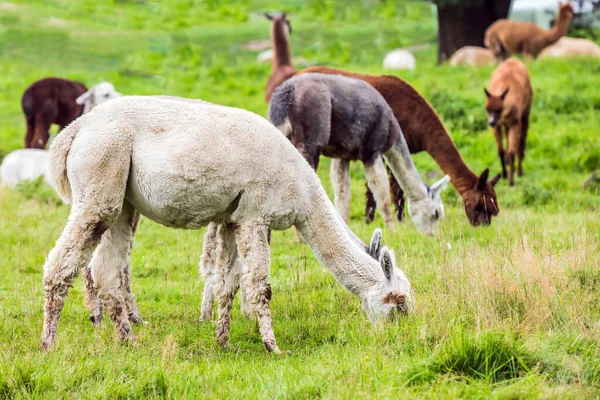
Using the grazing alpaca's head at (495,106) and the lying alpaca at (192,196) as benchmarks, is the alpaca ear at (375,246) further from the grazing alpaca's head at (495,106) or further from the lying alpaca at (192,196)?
the grazing alpaca's head at (495,106)

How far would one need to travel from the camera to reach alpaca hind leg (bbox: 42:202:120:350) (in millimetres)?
5828

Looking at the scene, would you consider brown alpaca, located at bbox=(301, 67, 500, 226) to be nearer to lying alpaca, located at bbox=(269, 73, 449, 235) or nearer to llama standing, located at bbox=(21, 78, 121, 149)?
lying alpaca, located at bbox=(269, 73, 449, 235)

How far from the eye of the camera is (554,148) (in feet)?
48.4

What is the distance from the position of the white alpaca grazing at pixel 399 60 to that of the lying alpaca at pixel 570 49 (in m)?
3.51

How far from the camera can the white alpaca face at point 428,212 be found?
10078 mm

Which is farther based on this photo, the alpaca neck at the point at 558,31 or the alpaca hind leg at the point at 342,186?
the alpaca neck at the point at 558,31

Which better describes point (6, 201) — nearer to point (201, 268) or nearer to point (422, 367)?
point (201, 268)

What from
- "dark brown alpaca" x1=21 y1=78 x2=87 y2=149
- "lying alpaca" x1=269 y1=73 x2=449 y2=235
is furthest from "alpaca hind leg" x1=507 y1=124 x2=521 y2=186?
"dark brown alpaca" x1=21 y1=78 x2=87 y2=149

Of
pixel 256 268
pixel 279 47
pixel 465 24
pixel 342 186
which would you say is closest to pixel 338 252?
pixel 256 268

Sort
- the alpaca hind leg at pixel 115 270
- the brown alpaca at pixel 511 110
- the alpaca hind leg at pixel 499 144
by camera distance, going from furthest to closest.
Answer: the alpaca hind leg at pixel 499 144 < the brown alpaca at pixel 511 110 < the alpaca hind leg at pixel 115 270

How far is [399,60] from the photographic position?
77.6 ft

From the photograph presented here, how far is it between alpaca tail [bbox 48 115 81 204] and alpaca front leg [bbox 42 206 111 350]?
43 centimetres

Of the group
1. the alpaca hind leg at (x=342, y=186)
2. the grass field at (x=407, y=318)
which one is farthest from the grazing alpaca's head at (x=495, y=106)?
the alpaca hind leg at (x=342, y=186)

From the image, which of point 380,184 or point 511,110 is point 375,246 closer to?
point 380,184
